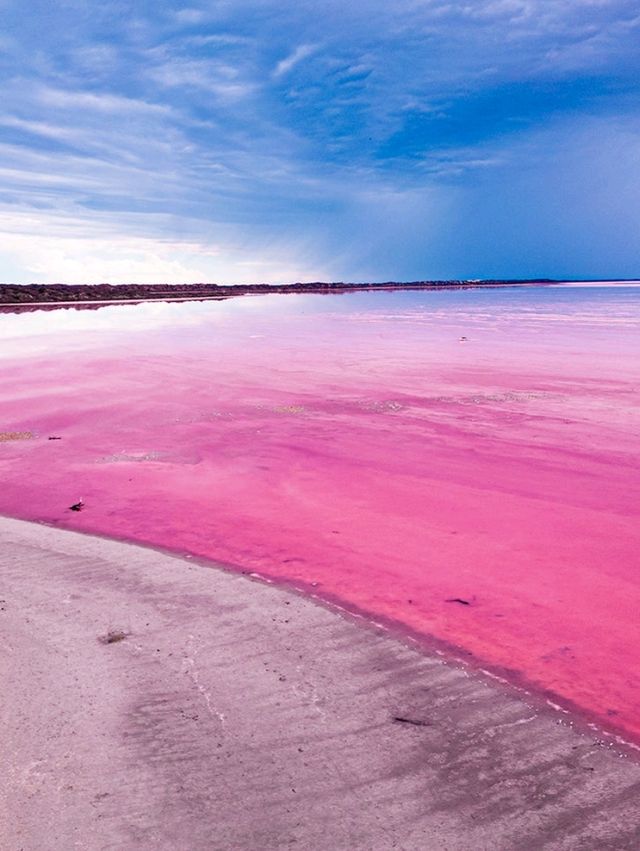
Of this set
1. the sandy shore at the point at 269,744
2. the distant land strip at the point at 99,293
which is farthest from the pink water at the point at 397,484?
the distant land strip at the point at 99,293

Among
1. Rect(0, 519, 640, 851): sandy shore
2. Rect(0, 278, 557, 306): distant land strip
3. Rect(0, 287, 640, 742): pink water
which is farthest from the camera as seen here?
Rect(0, 278, 557, 306): distant land strip

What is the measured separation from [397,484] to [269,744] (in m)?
5.70

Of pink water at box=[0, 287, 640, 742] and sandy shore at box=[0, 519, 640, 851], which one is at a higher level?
pink water at box=[0, 287, 640, 742]

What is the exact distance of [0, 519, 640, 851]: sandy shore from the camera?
3748 mm

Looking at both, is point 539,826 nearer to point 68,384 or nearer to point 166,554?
point 166,554

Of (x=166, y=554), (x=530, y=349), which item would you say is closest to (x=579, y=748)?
(x=166, y=554)

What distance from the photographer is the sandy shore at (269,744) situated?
3748 millimetres

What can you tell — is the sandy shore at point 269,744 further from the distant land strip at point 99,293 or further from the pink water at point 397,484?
the distant land strip at point 99,293

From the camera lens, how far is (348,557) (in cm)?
744

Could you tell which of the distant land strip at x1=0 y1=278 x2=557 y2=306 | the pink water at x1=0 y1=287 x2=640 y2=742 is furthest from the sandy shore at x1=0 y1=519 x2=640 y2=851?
the distant land strip at x1=0 y1=278 x2=557 y2=306

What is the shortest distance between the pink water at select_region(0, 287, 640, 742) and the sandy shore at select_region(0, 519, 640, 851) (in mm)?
646

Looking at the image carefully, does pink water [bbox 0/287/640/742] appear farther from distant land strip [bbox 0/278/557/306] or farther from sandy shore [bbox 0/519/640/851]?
distant land strip [bbox 0/278/557/306]

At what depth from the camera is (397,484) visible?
9820 millimetres

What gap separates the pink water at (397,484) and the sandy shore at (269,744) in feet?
2.12
